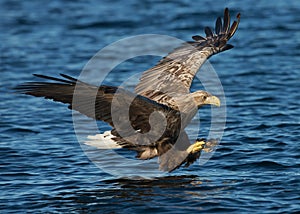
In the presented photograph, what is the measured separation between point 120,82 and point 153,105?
196 inches

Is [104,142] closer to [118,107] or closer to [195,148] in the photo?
[118,107]

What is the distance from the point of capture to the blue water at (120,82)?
672 cm

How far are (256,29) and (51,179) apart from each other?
27.9 ft

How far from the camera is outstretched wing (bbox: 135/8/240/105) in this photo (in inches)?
310

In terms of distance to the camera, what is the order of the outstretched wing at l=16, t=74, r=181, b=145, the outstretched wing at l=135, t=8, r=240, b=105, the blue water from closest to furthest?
the outstretched wing at l=16, t=74, r=181, b=145
the blue water
the outstretched wing at l=135, t=8, r=240, b=105

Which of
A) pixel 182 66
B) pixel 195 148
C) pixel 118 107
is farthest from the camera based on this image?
pixel 182 66

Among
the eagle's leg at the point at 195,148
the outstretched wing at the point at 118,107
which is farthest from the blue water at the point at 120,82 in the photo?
the outstretched wing at the point at 118,107

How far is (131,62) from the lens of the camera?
12891 mm

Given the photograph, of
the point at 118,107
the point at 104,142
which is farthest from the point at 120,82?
the point at 118,107

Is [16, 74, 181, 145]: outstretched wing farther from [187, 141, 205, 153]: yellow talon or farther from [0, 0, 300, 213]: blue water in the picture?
[0, 0, 300, 213]: blue water

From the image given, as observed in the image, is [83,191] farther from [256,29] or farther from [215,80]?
[256,29]

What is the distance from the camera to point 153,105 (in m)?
6.57

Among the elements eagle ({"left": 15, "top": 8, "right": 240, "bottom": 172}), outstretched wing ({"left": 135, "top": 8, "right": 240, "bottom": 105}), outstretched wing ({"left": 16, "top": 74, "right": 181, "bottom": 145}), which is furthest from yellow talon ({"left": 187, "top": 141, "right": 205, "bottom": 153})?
outstretched wing ({"left": 135, "top": 8, "right": 240, "bottom": 105})

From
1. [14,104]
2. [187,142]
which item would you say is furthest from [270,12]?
[187,142]
